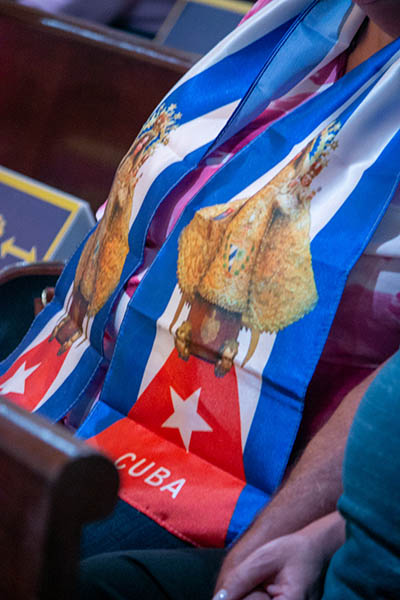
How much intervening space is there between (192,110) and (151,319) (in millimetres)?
340

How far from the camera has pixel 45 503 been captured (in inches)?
14.8

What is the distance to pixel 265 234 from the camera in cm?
87

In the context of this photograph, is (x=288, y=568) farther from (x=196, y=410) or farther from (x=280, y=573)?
(x=196, y=410)

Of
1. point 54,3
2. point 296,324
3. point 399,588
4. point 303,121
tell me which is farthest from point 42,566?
point 54,3

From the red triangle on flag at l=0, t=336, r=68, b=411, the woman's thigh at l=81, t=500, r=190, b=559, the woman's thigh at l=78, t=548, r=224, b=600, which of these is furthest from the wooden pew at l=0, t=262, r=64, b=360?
the woman's thigh at l=78, t=548, r=224, b=600

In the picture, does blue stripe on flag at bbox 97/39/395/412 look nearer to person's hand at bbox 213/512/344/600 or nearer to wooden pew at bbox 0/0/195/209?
person's hand at bbox 213/512/344/600

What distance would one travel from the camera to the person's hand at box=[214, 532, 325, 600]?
2.04ft

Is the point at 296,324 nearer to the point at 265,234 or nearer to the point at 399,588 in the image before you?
the point at 265,234

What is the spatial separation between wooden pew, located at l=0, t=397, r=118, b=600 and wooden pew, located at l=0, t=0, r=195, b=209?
60.1 inches

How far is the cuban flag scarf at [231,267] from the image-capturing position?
82 centimetres

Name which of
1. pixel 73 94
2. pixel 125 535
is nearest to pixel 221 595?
pixel 125 535

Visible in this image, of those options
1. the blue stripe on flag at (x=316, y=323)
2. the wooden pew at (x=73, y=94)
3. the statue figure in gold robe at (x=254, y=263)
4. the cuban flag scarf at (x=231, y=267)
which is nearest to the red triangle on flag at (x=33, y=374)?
the cuban flag scarf at (x=231, y=267)

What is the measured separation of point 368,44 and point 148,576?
71cm

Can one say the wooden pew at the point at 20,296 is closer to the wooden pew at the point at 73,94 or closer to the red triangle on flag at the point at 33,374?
the red triangle on flag at the point at 33,374
